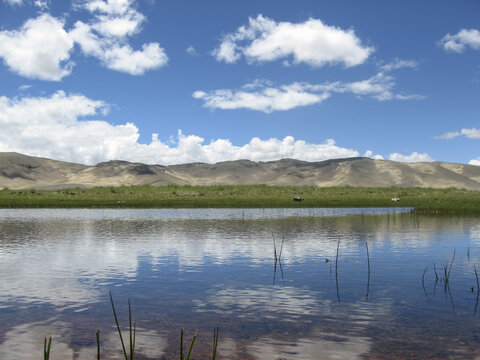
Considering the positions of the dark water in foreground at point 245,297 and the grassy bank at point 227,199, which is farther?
the grassy bank at point 227,199

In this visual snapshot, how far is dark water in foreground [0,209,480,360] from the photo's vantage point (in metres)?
10.8

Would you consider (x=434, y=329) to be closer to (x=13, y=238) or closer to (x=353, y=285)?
(x=353, y=285)

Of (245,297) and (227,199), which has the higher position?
(227,199)

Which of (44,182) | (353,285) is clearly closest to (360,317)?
(353,285)

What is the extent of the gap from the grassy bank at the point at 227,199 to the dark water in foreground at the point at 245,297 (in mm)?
38653

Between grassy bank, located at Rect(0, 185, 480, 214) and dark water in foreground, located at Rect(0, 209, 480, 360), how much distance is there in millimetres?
38653

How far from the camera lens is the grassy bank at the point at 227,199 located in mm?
69875

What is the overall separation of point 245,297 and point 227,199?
6420cm

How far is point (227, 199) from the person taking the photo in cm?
7944

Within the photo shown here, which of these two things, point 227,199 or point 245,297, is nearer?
point 245,297

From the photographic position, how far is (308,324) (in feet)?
40.4

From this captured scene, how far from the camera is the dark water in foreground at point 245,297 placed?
10.8 meters

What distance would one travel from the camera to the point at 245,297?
50.1 ft

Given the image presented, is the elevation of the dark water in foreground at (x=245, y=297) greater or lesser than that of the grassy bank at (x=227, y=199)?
lesser
